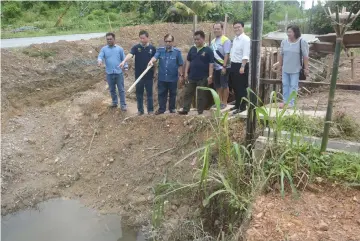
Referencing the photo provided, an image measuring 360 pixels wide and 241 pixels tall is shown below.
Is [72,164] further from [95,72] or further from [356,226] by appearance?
[356,226]

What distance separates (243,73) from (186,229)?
2.46 m

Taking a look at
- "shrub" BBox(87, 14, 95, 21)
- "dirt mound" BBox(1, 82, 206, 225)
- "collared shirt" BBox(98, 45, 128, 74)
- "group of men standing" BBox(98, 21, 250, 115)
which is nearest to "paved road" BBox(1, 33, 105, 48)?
"shrub" BBox(87, 14, 95, 21)

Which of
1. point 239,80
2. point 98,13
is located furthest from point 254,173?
point 98,13

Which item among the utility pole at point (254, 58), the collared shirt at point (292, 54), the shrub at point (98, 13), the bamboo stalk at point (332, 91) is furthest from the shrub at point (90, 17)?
the bamboo stalk at point (332, 91)

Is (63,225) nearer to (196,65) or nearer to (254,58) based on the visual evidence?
(196,65)

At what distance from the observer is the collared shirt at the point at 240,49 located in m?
5.20

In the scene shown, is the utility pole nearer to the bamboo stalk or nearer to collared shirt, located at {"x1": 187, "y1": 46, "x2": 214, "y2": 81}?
the bamboo stalk

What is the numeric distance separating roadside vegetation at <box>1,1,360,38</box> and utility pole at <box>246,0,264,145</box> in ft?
36.6

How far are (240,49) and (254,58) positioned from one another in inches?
70.9

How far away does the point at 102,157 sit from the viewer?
6.28 metres

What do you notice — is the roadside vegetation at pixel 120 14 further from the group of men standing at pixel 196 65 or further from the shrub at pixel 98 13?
the group of men standing at pixel 196 65

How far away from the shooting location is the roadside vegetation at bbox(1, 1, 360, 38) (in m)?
15.5

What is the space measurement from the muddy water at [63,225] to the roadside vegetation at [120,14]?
35.1ft

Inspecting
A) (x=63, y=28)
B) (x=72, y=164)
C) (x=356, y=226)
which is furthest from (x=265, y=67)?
(x=63, y=28)
